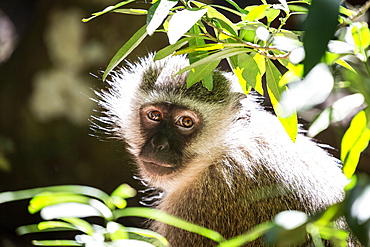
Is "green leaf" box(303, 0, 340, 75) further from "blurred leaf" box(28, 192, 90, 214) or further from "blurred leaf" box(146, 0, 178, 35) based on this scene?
"blurred leaf" box(28, 192, 90, 214)

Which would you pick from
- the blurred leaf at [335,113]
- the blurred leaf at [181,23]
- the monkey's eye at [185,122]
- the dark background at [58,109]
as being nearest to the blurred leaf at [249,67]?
the blurred leaf at [181,23]

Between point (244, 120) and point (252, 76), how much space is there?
91 cm

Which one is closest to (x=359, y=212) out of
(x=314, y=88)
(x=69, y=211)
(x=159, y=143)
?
(x=314, y=88)

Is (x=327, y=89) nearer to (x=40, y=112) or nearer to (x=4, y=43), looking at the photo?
(x=40, y=112)

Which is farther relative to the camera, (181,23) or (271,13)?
(271,13)

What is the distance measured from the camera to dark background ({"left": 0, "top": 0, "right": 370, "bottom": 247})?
4.24 metres

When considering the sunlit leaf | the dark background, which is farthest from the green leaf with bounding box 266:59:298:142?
the dark background

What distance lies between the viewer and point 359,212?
640 millimetres

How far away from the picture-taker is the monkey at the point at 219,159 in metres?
2.01

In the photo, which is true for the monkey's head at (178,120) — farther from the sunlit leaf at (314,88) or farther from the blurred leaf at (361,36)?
the sunlit leaf at (314,88)

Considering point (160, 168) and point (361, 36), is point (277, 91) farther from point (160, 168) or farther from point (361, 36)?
point (160, 168)

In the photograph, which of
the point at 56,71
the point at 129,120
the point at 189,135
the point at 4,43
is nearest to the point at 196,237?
the point at 189,135

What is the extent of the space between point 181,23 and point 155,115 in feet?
4.29

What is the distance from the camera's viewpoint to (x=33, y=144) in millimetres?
4332
